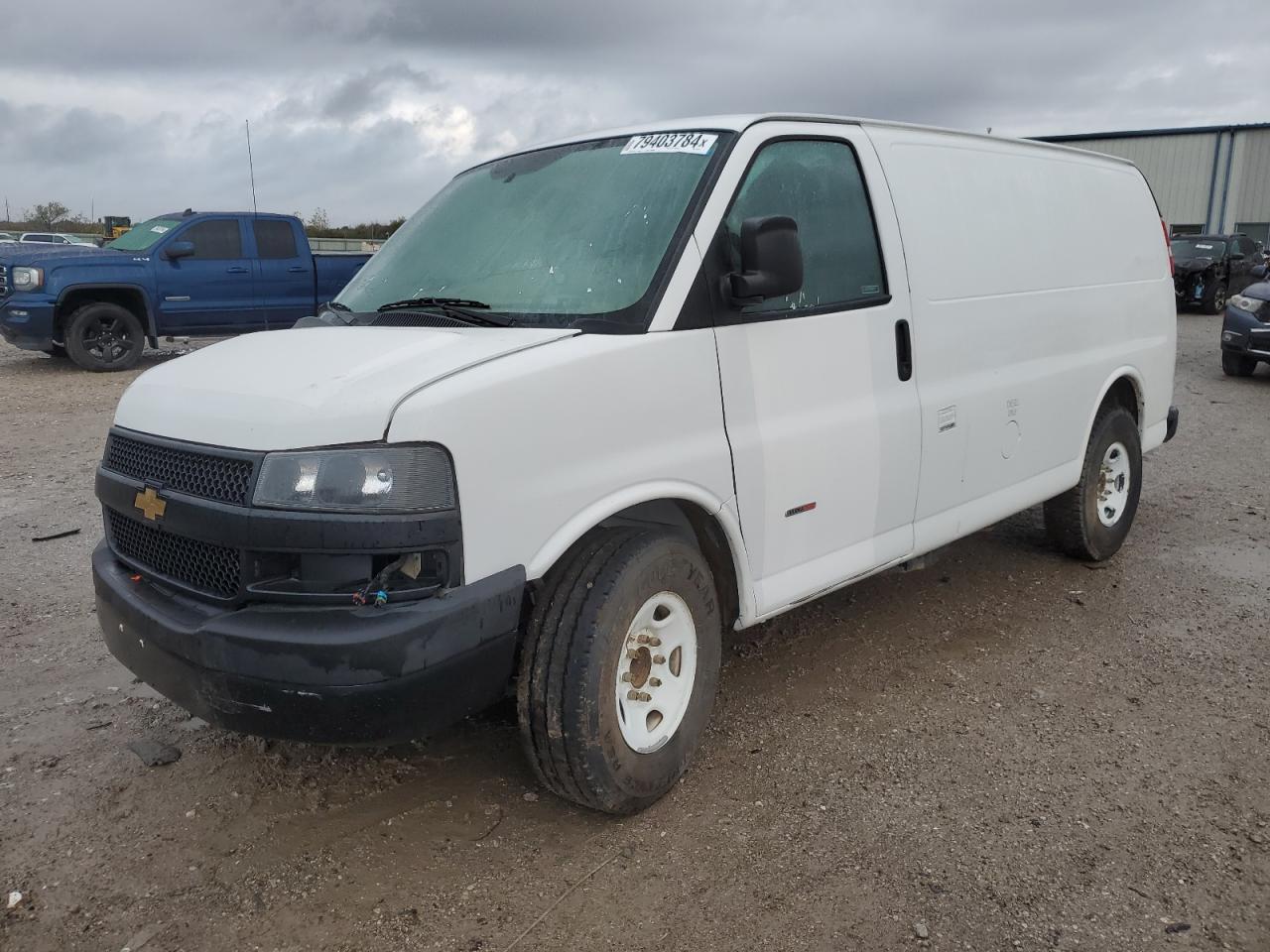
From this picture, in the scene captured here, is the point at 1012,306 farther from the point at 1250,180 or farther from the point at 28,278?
the point at 1250,180

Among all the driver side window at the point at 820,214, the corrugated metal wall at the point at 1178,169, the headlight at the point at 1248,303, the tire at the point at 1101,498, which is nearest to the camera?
the driver side window at the point at 820,214

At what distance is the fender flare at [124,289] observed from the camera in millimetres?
12680

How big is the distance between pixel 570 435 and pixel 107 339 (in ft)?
40.0

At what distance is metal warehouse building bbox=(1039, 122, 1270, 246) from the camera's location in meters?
37.9

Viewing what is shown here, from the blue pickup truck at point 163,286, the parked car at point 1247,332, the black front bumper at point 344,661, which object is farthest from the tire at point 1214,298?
the black front bumper at point 344,661

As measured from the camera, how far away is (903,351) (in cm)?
394

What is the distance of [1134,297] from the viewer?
18.0 feet

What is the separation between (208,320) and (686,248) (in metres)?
11.9

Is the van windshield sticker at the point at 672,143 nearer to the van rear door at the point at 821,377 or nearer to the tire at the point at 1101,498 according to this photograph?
the van rear door at the point at 821,377

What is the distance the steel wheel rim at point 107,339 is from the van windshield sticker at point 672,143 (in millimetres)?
11444

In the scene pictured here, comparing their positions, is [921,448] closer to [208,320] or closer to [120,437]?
[120,437]

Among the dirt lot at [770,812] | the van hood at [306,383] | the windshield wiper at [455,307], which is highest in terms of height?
the windshield wiper at [455,307]

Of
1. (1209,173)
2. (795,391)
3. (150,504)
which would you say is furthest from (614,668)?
(1209,173)

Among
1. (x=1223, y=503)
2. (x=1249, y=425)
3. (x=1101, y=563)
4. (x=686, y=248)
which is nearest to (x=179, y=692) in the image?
(x=686, y=248)
